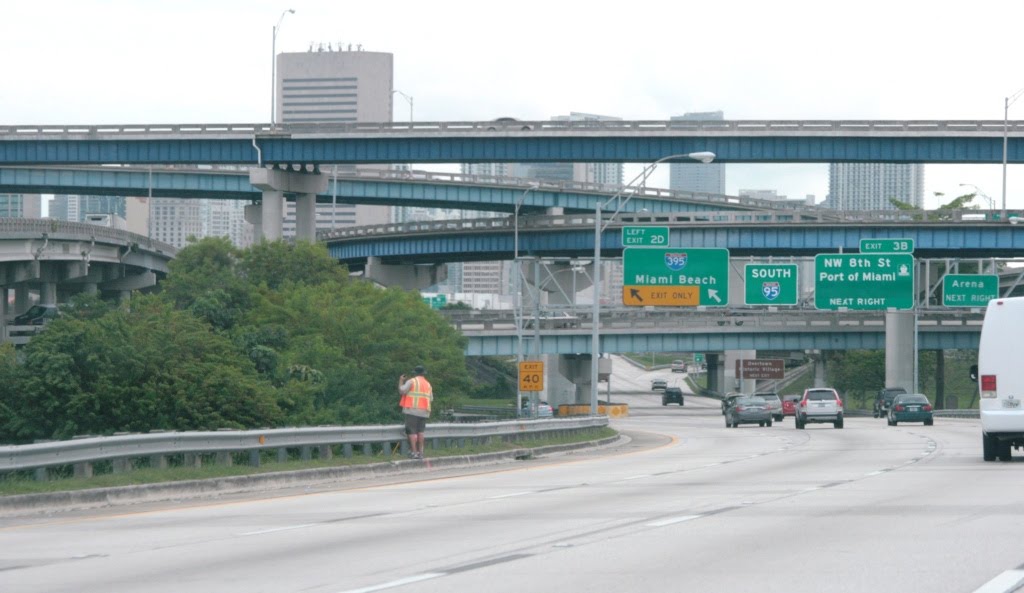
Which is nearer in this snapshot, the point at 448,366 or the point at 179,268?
the point at 448,366

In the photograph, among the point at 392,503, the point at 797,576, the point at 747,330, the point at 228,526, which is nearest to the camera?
the point at 797,576

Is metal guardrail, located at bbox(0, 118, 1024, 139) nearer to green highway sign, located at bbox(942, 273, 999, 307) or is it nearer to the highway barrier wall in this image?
green highway sign, located at bbox(942, 273, 999, 307)

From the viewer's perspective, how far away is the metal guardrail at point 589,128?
82.2 m

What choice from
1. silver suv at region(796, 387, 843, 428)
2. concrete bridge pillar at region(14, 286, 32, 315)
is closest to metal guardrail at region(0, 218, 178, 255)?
concrete bridge pillar at region(14, 286, 32, 315)

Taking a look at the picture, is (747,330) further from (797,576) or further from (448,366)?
(797,576)

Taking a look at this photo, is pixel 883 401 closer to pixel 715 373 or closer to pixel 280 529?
pixel 280 529

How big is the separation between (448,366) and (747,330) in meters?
32.8

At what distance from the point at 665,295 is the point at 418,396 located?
44.0 metres

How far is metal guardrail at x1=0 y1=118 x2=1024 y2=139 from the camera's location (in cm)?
8225

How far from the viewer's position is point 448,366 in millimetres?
72688

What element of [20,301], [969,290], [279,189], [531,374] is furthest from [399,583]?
[20,301]

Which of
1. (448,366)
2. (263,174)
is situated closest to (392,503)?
(448,366)

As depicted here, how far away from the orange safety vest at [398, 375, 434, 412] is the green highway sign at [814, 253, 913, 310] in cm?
5241

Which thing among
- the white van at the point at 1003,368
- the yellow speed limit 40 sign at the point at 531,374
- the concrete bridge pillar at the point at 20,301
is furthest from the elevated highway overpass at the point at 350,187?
the white van at the point at 1003,368
